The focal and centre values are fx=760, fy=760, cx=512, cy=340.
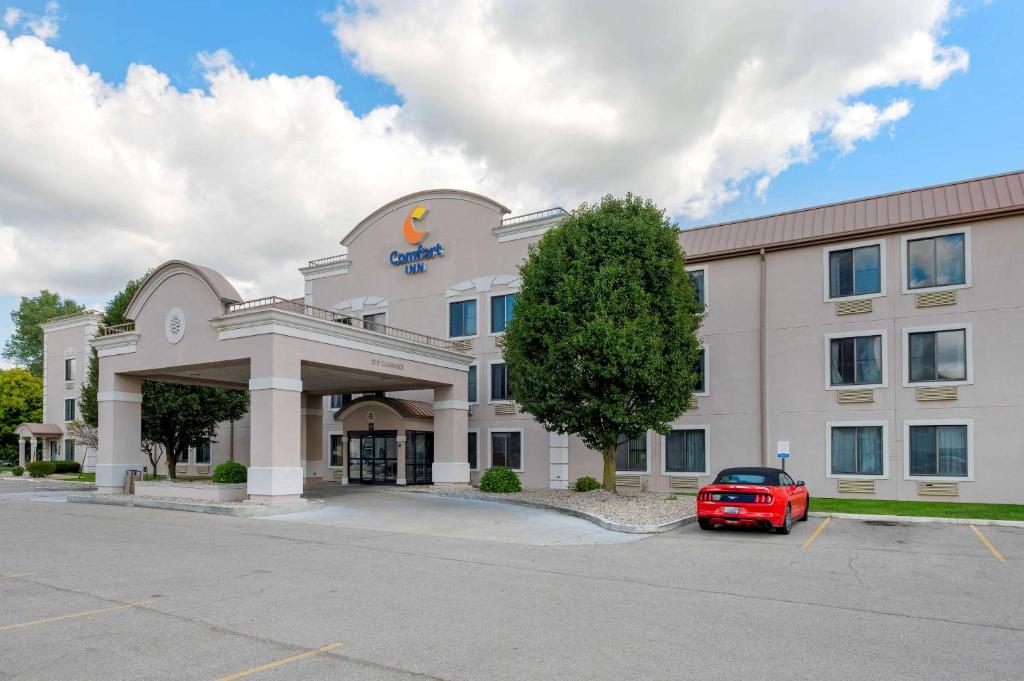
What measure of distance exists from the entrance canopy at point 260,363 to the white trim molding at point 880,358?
43.3 feet

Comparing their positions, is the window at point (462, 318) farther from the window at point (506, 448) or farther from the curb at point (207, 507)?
the curb at point (207, 507)

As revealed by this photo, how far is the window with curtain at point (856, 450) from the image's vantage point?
80.2 feet

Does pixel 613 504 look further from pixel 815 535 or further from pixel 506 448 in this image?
pixel 506 448

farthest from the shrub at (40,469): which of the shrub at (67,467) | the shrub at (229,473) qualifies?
the shrub at (229,473)

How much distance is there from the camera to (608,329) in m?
21.4

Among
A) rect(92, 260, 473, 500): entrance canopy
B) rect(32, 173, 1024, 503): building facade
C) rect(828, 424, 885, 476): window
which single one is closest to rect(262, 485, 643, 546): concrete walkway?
rect(92, 260, 473, 500): entrance canopy

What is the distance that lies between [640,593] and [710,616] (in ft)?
5.01

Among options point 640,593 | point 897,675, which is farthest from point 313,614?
point 897,675

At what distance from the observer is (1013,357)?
73.8 feet

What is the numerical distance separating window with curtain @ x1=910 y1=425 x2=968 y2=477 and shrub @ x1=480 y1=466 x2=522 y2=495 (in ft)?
42.1

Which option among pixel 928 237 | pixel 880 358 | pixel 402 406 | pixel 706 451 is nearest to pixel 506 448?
pixel 402 406

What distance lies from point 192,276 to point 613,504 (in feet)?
49.4

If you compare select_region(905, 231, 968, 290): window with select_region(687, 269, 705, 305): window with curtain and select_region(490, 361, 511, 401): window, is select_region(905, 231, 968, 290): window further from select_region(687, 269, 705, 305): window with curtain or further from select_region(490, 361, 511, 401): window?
select_region(490, 361, 511, 401): window

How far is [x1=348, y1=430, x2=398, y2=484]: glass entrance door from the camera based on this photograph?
109ft
